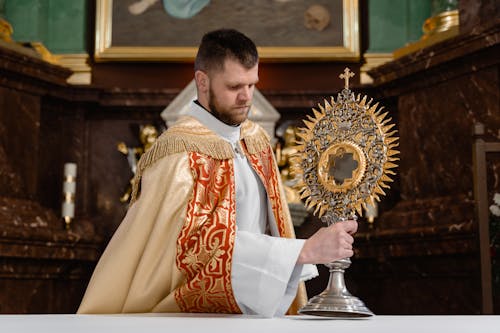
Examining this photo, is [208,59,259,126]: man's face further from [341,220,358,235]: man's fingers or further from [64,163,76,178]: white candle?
[64,163,76,178]: white candle

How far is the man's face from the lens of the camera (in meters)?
2.52

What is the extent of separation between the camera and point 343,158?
208 centimetres

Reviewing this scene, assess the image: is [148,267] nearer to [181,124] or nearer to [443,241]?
[181,124]

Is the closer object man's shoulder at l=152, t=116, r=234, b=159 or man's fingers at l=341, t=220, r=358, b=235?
man's fingers at l=341, t=220, r=358, b=235

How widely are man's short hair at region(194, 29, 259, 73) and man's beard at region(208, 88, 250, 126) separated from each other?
0.10 metres

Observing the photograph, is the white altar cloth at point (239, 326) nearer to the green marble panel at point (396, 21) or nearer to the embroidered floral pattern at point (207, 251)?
the embroidered floral pattern at point (207, 251)

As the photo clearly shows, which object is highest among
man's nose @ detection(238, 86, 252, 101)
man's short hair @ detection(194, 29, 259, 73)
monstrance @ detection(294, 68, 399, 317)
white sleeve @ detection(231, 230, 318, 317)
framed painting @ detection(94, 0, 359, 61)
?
framed painting @ detection(94, 0, 359, 61)

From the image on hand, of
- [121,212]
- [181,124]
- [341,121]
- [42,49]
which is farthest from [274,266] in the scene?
[42,49]

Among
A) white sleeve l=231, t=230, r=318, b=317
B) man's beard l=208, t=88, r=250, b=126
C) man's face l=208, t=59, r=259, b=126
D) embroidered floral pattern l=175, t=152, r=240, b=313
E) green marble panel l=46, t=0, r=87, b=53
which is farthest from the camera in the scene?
green marble panel l=46, t=0, r=87, b=53

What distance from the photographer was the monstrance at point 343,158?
1.99 metres

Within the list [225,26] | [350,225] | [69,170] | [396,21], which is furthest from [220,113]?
[396,21]

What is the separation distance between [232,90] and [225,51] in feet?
0.42

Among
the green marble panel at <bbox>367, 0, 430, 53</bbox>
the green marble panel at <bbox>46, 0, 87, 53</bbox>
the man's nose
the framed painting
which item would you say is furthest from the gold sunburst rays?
the green marble panel at <bbox>46, 0, 87, 53</bbox>

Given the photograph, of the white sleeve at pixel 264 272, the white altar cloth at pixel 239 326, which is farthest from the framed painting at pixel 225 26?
the white altar cloth at pixel 239 326
